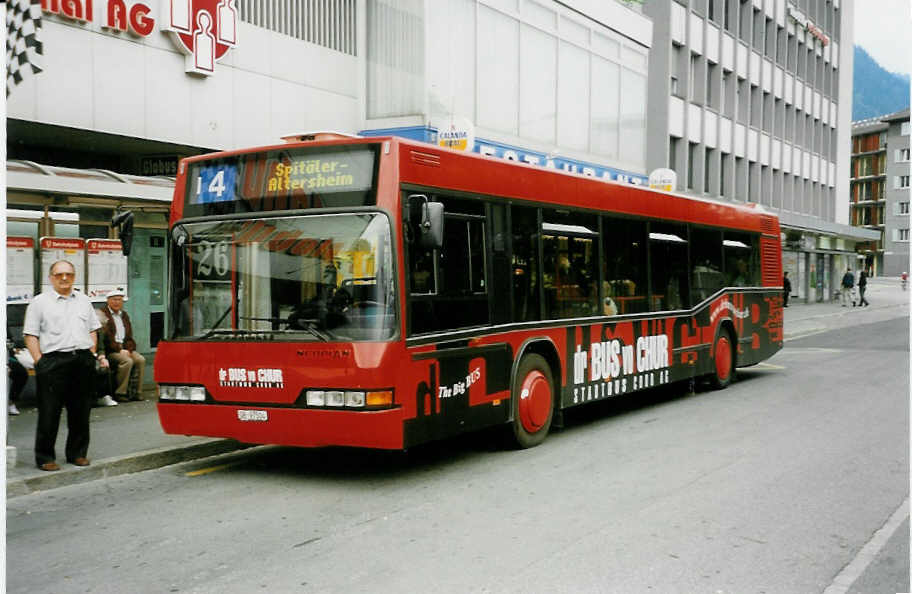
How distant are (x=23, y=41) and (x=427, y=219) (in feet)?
26.8

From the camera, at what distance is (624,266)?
11.3 meters

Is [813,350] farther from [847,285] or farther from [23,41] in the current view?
[847,285]

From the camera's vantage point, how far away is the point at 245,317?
7770 millimetres

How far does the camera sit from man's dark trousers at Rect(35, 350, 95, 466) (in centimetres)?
797

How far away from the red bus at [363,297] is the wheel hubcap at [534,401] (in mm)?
20

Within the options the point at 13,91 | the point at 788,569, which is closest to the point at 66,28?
the point at 13,91

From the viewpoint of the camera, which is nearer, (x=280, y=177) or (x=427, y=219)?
(x=427, y=219)

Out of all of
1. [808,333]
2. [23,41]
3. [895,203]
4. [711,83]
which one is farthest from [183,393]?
[895,203]

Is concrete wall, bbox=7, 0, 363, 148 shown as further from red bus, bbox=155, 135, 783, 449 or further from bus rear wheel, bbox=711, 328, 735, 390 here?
bus rear wheel, bbox=711, 328, 735, 390

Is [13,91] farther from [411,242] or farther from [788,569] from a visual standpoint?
[788,569]

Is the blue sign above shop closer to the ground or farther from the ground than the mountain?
closer to the ground

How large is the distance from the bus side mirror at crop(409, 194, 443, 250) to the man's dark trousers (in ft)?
10.4

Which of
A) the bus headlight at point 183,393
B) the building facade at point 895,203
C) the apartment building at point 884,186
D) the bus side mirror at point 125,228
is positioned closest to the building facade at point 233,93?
the bus side mirror at point 125,228

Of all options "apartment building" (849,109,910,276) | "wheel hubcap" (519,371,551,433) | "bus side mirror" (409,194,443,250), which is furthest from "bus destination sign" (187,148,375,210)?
"apartment building" (849,109,910,276)
